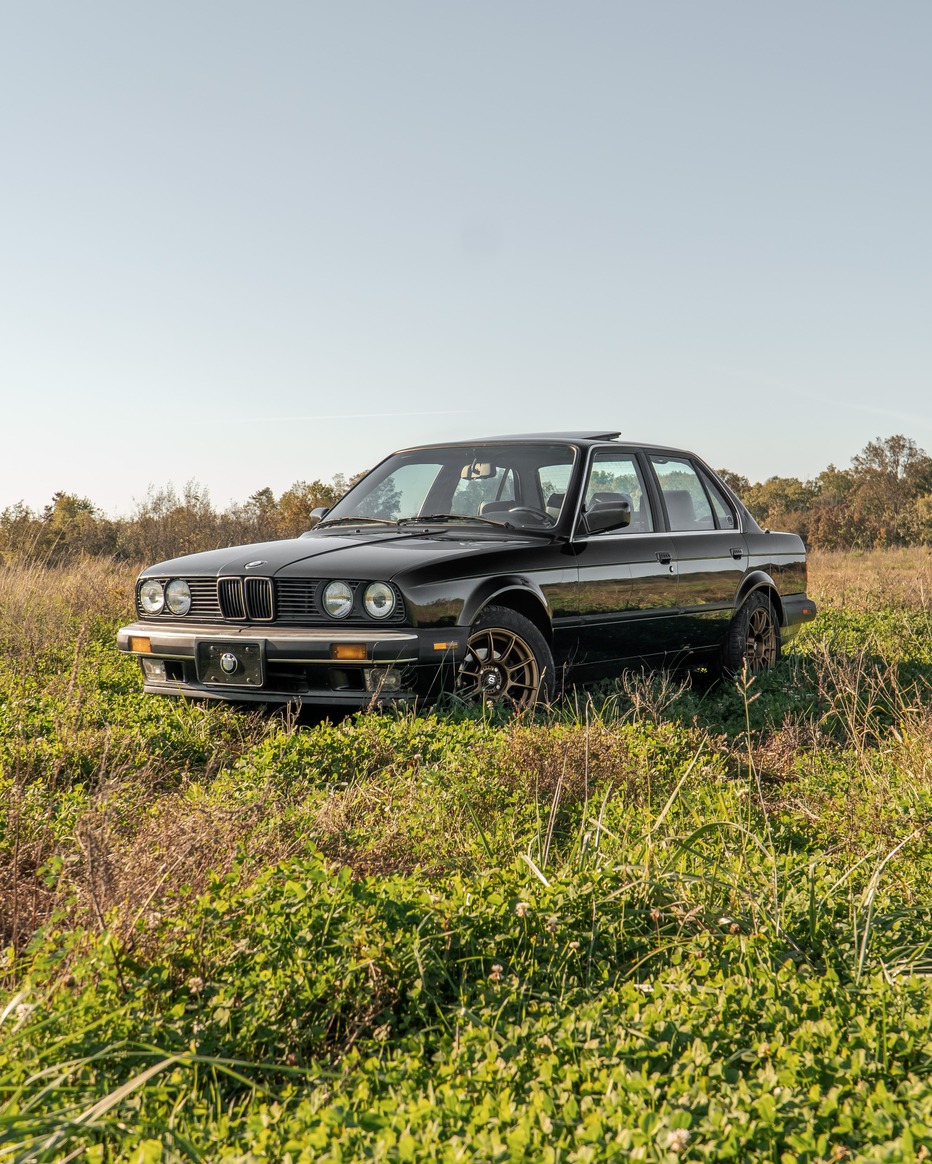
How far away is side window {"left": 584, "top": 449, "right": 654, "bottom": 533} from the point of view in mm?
6531

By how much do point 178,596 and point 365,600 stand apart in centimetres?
127

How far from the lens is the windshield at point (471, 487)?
6484 millimetres

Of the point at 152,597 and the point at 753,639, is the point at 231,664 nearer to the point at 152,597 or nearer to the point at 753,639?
the point at 152,597

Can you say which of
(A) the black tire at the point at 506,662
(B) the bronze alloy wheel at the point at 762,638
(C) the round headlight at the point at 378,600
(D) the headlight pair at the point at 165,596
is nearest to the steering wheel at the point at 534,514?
(A) the black tire at the point at 506,662

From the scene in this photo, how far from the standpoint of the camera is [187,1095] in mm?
2164

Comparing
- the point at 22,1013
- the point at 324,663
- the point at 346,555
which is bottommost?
the point at 22,1013

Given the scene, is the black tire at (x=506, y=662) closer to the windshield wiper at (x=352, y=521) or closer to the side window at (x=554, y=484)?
the side window at (x=554, y=484)

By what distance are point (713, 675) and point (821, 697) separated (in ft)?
4.11

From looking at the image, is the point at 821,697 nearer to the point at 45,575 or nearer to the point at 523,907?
the point at 523,907

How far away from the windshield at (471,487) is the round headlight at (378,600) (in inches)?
50.0

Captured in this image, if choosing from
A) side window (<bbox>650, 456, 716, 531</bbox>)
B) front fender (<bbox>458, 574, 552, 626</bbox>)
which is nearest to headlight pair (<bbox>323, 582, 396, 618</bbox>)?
front fender (<bbox>458, 574, 552, 626</bbox>)

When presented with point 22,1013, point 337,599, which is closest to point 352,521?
point 337,599

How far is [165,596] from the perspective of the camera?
594cm

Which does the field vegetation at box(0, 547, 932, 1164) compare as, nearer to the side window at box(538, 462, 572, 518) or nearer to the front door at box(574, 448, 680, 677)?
the front door at box(574, 448, 680, 677)
